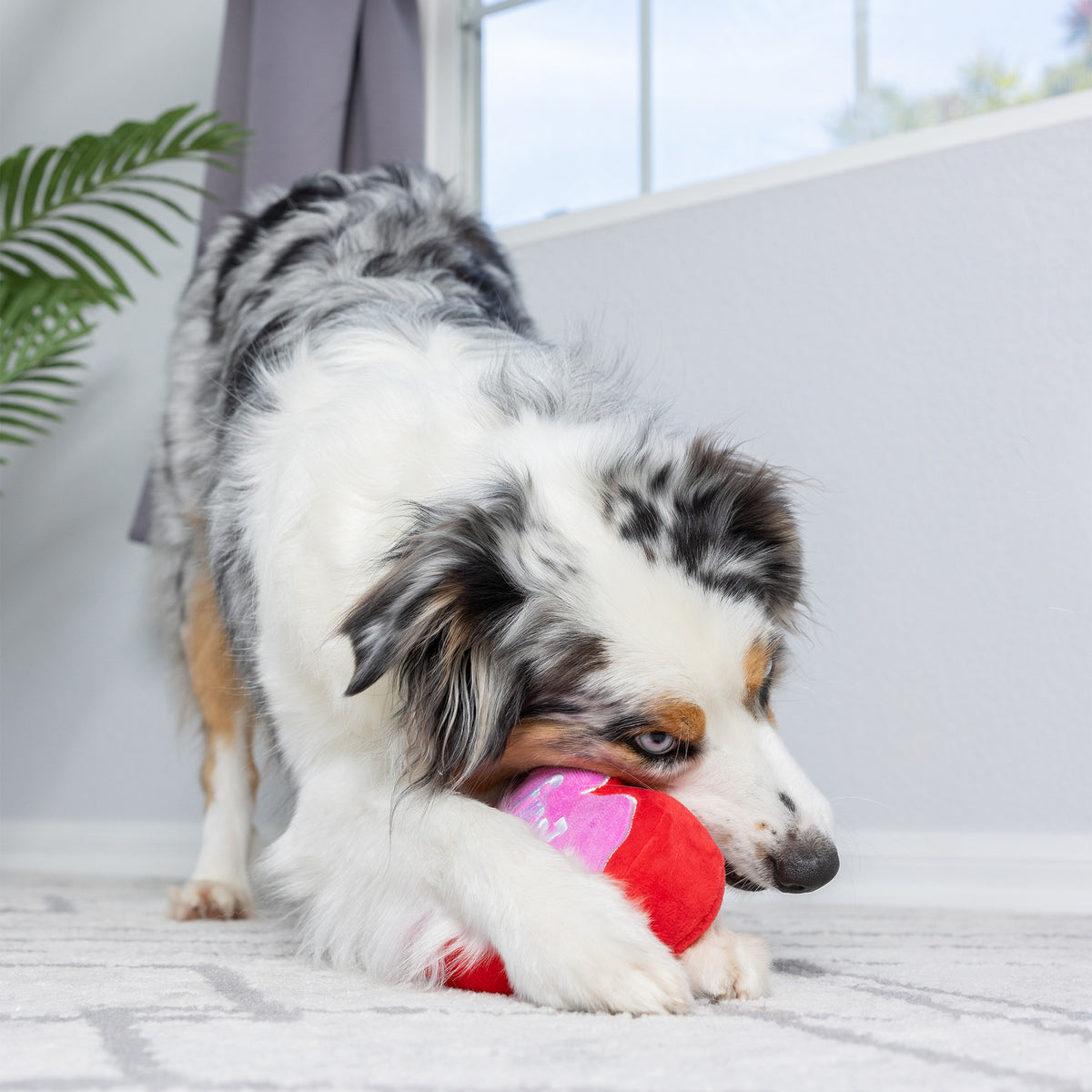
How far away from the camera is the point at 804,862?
1.28m

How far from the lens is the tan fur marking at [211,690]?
2.38 metres

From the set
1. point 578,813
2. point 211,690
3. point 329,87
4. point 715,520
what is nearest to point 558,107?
point 329,87

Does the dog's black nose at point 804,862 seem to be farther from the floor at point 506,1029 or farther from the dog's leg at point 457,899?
the dog's leg at point 457,899

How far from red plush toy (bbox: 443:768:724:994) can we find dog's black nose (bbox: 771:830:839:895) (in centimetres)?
7

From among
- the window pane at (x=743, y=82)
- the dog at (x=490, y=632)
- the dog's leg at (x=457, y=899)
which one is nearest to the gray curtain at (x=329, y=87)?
the window pane at (x=743, y=82)

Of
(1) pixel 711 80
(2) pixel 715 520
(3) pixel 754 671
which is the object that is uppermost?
(1) pixel 711 80

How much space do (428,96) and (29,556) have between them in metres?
1.95

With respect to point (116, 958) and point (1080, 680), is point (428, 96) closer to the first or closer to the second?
point (1080, 680)

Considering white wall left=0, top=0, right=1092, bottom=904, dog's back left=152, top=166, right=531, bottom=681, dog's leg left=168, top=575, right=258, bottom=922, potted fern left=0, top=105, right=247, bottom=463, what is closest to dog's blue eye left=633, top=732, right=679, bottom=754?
dog's back left=152, top=166, right=531, bottom=681

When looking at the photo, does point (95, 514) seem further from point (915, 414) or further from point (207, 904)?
point (915, 414)

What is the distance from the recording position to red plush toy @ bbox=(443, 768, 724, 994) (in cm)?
121

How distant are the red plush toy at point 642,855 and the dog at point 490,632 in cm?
3

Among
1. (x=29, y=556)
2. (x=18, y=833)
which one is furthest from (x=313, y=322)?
(x=18, y=833)

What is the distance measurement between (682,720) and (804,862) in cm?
20
